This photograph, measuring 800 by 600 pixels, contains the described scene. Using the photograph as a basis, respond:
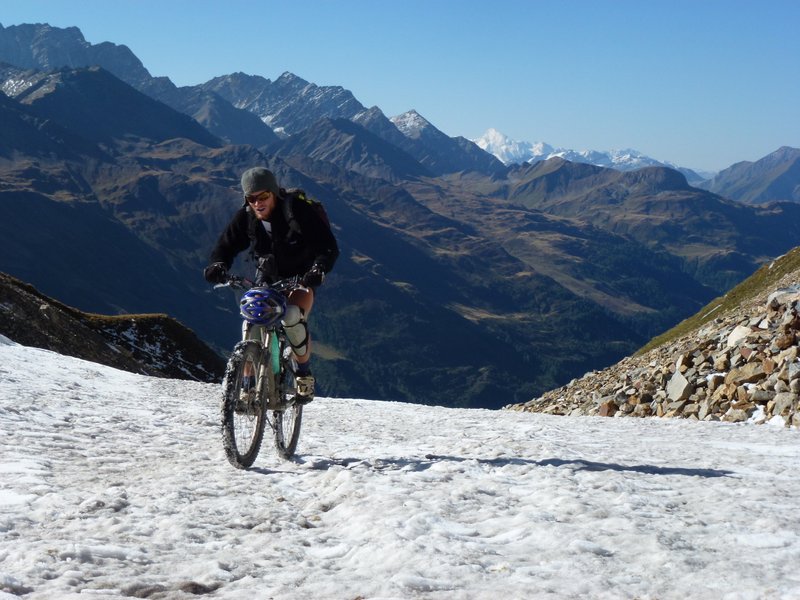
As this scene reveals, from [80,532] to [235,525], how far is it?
1.39 meters

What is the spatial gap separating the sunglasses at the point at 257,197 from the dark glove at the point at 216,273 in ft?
3.46

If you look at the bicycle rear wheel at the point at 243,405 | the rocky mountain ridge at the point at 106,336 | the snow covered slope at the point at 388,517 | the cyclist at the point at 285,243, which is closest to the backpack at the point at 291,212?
the cyclist at the point at 285,243

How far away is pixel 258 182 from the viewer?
31.3 ft

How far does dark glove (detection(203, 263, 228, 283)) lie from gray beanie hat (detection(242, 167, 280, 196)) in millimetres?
1152

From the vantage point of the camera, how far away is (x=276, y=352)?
977cm

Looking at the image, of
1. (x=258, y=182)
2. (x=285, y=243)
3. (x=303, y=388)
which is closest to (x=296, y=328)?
(x=303, y=388)

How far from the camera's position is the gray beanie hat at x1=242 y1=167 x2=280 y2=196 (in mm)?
9531

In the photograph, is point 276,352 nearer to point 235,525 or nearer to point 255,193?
point 255,193

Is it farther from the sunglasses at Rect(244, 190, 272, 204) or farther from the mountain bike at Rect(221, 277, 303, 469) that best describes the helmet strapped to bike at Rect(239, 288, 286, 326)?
the sunglasses at Rect(244, 190, 272, 204)

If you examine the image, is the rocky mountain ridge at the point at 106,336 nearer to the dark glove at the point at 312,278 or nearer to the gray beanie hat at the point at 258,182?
the gray beanie hat at the point at 258,182

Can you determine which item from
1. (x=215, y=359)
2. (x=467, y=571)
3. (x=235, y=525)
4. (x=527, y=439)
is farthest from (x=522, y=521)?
(x=215, y=359)

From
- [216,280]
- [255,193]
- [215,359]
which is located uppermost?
[255,193]

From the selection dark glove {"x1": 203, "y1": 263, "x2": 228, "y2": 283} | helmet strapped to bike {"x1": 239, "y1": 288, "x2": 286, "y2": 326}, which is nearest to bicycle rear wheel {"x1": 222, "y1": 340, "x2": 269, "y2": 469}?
helmet strapped to bike {"x1": 239, "y1": 288, "x2": 286, "y2": 326}

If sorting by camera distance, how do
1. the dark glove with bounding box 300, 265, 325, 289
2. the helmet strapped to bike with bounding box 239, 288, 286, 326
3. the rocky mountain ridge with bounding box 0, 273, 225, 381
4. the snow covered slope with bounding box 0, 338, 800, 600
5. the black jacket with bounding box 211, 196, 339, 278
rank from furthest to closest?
the rocky mountain ridge with bounding box 0, 273, 225, 381, the black jacket with bounding box 211, 196, 339, 278, the dark glove with bounding box 300, 265, 325, 289, the helmet strapped to bike with bounding box 239, 288, 286, 326, the snow covered slope with bounding box 0, 338, 800, 600
